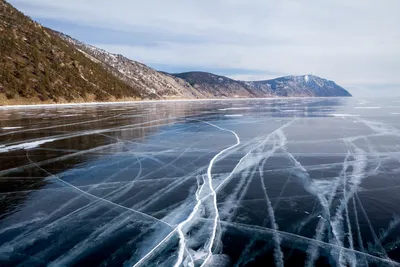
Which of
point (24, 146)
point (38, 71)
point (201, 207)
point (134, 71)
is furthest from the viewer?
point (134, 71)

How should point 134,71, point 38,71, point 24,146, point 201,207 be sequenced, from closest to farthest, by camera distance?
point 201,207, point 24,146, point 38,71, point 134,71

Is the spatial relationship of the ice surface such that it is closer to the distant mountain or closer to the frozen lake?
the frozen lake

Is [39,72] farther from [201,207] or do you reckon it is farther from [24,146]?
[201,207]

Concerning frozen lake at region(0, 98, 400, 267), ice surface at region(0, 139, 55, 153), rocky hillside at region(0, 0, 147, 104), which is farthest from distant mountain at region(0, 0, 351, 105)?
frozen lake at region(0, 98, 400, 267)

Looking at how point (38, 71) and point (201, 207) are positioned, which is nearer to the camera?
point (201, 207)

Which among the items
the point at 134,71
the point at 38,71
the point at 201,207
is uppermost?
the point at 134,71

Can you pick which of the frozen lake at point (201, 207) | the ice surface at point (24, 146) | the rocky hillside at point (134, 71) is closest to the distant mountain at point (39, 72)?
the ice surface at point (24, 146)

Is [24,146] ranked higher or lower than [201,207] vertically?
lower

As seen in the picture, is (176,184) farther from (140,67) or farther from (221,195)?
(140,67)

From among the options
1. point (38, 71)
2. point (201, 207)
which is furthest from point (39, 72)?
point (201, 207)
